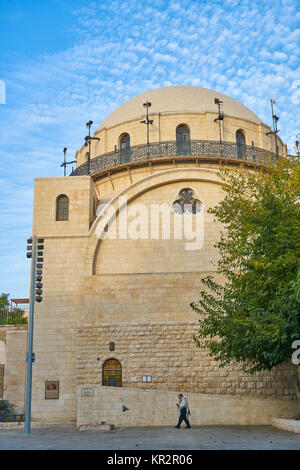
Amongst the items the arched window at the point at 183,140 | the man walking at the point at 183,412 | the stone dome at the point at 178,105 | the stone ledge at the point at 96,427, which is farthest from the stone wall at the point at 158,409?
the stone dome at the point at 178,105

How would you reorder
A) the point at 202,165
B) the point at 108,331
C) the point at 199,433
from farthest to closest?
the point at 202,165 < the point at 108,331 < the point at 199,433

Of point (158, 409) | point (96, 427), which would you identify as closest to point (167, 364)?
point (158, 409)

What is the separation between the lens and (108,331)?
17188 mm

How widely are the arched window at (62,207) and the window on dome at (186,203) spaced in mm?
4424

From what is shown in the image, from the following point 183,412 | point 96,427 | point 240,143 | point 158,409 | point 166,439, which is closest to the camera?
point 166,439

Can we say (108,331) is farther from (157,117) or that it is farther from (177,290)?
(157,117)

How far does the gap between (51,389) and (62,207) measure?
281 inches

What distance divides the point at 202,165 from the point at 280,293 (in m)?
11.0

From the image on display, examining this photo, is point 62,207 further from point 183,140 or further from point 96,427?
point 96,427

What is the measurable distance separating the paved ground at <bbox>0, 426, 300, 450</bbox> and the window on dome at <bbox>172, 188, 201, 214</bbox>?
29.0 ft

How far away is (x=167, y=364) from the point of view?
16.5 metres

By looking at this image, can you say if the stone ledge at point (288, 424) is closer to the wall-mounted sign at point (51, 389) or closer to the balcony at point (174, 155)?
the wall-mounted sign at point (51, 389)

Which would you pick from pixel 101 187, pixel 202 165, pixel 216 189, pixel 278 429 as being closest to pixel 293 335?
pixel 278 429

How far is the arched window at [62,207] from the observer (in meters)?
19.7
